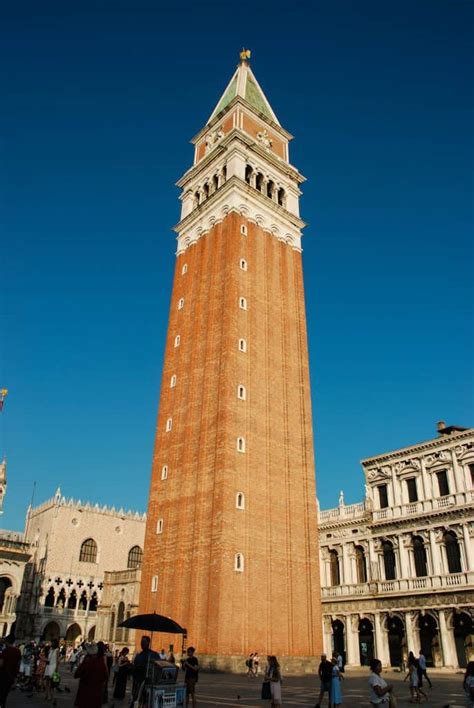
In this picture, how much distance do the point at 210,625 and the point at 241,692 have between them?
31.4 ft

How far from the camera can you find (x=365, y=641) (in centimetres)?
4481

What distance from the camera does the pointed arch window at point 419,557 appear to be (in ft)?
137

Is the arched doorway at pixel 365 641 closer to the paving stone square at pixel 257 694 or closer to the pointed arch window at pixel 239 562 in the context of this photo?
the paving stone square at pixel 257 694

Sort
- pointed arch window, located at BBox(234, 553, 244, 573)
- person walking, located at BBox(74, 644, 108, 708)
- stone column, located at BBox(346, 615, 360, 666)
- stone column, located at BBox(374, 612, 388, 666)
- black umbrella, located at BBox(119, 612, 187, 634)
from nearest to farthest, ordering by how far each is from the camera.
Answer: person walking, located at BBox(74, 644, 108, 708)
black umbrella, located at BBox(119, 612, 187, 634)
pointed arch window, located at BBox(234, 553, 244, 573)
stone column, located at BBox(374, 612, 388, 666)
stone column, located at BBox(346, 615, 360, 666)

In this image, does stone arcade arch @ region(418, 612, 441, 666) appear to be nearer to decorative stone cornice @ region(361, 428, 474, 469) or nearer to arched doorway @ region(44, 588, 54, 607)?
decorative stone cornice @ region(361, 428, 474, 469)

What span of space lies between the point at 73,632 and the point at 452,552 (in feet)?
140

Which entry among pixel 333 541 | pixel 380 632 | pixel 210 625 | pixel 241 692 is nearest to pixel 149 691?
pixel 241 692

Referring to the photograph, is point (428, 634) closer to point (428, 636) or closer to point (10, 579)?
point (428, 636)

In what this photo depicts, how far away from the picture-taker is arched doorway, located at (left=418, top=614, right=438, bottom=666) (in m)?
39.7

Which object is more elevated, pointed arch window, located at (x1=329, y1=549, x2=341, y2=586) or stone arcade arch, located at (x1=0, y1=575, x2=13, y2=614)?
pointed arch window, located at (x1=329, y1=549, x2=341, y2=586)

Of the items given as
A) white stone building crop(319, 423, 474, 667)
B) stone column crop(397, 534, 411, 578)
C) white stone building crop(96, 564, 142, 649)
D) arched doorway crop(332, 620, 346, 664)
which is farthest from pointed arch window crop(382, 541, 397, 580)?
white stone building crop(96, 564, 142, 649)

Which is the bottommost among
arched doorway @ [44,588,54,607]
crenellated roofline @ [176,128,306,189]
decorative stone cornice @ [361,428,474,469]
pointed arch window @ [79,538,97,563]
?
arched doorway @ [44,588,54,607]

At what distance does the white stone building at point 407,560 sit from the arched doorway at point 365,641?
71mm

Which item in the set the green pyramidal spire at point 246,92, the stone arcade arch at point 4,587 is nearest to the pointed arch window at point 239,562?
the stone arcade arch at point 4,587
